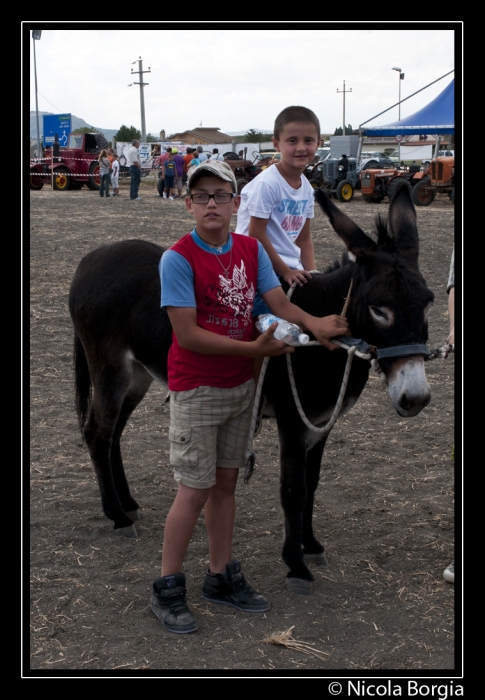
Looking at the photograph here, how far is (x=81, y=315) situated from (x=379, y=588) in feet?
7.53

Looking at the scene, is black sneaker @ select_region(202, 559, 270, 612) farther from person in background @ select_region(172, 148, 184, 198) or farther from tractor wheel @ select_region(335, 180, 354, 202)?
person in background @ select_region(172, 148, 184, 198)

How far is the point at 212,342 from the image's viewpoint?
2.81 meters

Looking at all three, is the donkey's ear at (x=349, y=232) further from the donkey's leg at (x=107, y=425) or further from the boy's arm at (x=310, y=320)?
the donkey's leg at (x=107, y=425)

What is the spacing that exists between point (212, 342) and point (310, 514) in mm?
1427

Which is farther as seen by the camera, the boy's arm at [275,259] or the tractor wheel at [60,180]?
the tractor wheel at [60,180]

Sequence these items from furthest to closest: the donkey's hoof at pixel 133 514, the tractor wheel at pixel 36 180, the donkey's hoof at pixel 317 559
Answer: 1. the tractor wheel at pixel 36 180
2. the donkey's hoof at pixel 133 514
3. the donkey's hoof at pixel 317 559

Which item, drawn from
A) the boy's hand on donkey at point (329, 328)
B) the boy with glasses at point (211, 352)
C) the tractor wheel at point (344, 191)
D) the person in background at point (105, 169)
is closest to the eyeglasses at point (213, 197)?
the boy with glasses at point (211, 352)

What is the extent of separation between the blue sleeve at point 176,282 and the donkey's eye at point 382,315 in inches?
29.9

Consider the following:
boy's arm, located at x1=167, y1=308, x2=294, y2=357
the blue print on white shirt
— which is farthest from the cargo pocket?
the blue print on white shirt

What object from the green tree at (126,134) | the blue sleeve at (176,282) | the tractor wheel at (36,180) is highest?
the green tree at (126,134)

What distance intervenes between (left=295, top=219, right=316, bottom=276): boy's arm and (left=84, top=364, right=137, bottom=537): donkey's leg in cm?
122

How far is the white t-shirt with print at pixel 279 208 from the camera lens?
11.5ft

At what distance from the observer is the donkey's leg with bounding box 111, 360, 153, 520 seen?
4.23 m

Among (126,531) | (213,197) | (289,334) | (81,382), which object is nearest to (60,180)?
(81,382)
